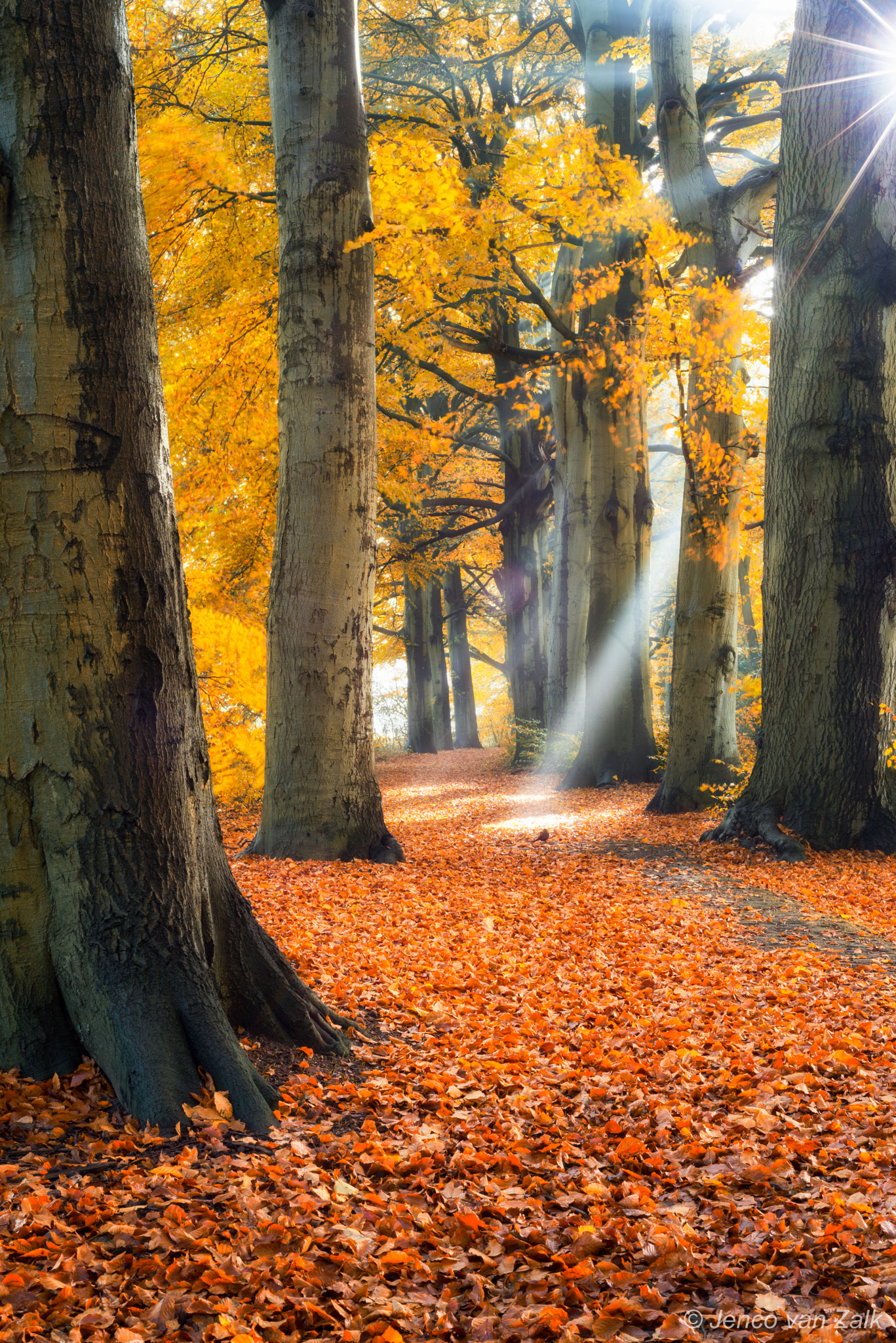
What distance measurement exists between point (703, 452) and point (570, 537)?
3350mm

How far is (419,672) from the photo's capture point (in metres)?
21.6

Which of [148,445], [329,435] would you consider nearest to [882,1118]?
[148,445]

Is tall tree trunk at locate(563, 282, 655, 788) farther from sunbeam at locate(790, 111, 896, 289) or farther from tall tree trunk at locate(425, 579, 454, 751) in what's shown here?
tall tree trunk at locate(425, 579, 454, 751)

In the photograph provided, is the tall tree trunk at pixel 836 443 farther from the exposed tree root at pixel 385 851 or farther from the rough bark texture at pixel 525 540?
the rough bark texture at pixel 525 540

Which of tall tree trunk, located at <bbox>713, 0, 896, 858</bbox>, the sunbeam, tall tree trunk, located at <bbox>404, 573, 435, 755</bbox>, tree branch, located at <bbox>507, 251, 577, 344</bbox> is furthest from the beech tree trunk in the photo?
tall tree trunk, located at <bbox>404, 573, 435, 755</bbox>

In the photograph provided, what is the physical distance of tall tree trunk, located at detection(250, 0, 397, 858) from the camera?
616 centimetres

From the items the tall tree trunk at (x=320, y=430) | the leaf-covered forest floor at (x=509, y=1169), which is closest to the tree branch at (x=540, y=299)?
the tall tree trunk at (x=320, y=430)

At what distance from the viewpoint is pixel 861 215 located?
6.43 m

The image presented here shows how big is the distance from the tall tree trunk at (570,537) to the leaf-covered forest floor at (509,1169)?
8021mm

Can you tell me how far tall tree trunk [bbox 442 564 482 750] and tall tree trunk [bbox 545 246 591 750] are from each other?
10.1 meters

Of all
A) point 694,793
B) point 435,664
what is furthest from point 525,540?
point 694,793

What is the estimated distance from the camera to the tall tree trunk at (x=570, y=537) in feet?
38.5

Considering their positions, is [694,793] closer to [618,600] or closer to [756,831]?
[756,831]

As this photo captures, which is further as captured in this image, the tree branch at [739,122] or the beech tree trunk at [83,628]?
the tree branch at [739,122]
